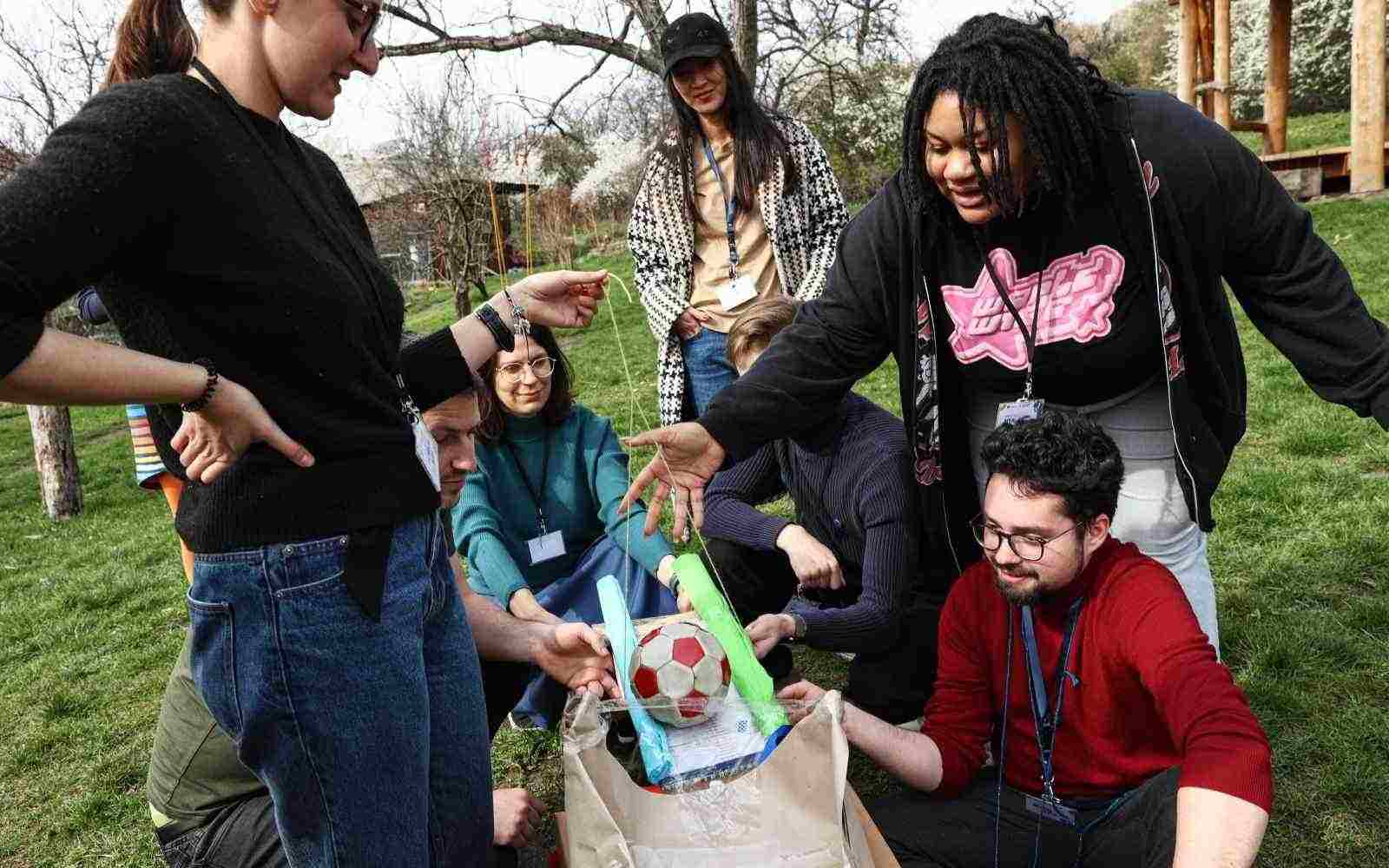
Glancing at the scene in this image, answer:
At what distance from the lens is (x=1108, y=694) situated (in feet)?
6.60

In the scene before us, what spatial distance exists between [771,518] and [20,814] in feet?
9.02

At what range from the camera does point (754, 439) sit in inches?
94.9

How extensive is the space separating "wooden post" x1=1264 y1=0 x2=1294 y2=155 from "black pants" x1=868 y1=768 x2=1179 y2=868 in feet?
41.7

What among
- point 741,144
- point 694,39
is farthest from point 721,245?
point 694,39

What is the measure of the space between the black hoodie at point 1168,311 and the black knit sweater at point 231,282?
1053 millimetres

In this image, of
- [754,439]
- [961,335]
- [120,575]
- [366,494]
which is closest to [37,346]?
[366,494]

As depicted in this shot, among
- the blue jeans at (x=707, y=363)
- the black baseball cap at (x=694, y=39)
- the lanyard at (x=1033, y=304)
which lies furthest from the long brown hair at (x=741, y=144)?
the lanyard at (x=1033, y=304)

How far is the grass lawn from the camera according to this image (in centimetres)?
269

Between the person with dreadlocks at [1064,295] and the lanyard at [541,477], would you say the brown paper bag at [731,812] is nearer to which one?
the person with dreadlocks at [1064,295]

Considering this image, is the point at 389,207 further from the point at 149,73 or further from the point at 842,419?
the point at 149,73

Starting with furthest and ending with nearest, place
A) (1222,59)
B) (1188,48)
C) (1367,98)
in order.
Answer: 1. (1222,59)
2. (1188,48)
3. (1367,98)

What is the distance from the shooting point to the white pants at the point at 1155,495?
91.7 inches

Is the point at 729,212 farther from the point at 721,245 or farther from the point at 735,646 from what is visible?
the point at 735,646

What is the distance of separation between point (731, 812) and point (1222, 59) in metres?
13.3
